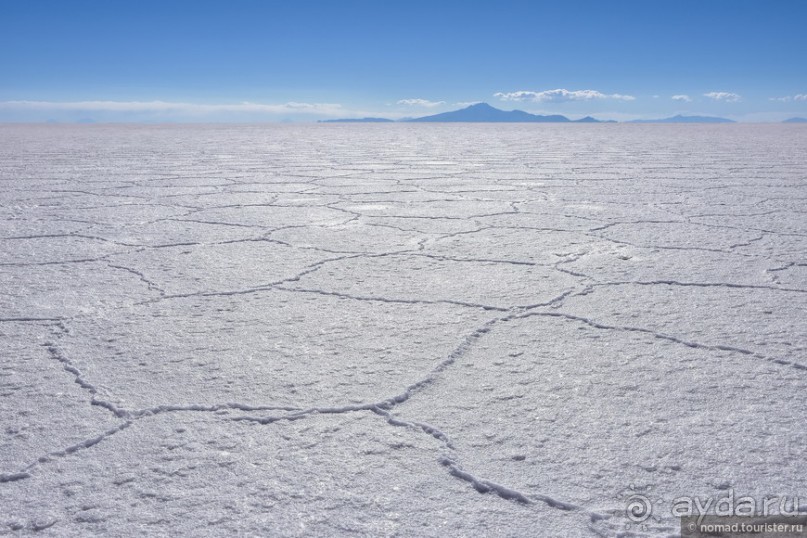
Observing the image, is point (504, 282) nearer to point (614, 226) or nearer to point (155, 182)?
point (614, 226)

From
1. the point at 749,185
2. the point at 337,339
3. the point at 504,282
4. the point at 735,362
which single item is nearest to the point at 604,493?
the point at 735,362

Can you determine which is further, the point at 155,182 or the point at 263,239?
the point at 155,182

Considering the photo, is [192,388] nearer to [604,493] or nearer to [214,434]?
[214,434]

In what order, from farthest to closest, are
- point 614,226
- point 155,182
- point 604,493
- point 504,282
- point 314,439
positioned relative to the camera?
point 155,182 → point 614,226 → point 504,282 → point 314,439 → point 604,493

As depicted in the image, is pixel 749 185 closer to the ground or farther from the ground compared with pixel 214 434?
farther from the ground

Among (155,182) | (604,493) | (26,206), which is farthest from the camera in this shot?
(155,182)

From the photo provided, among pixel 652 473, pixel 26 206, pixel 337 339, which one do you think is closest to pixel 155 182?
pixel 26 206
